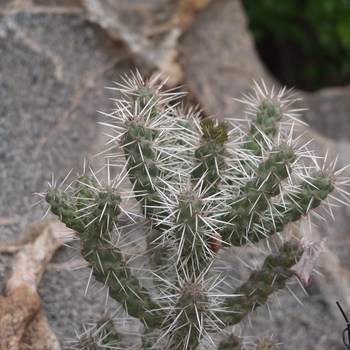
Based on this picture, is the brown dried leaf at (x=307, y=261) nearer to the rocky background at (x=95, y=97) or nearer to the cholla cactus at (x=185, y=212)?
the cholla cactus at (x=185, y=212)

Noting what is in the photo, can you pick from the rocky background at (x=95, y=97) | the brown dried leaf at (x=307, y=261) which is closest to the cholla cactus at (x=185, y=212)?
the brown dried leaf at (x=307, y=261)

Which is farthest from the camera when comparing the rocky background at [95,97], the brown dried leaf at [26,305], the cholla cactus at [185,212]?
the rocky background at [95,97]

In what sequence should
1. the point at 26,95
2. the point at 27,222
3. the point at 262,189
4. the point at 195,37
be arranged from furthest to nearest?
the point at 195,37, the point at 26,95, the point at 27,222, the point at 262,189

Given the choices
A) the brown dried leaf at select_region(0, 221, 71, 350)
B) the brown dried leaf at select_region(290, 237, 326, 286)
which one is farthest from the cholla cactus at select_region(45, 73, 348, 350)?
the brown dried leaf at select_region(0, 221, 71, 350)

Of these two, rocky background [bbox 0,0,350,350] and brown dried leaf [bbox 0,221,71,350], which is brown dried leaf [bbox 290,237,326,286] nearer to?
rocky background [bbox 0,0,350,350]

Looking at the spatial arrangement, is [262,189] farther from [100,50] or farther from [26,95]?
[100,50]

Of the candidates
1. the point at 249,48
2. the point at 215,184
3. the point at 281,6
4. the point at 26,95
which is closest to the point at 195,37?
the point at 249,48

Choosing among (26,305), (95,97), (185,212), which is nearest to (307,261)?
(185,212)
